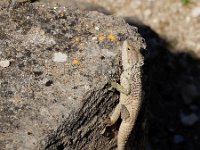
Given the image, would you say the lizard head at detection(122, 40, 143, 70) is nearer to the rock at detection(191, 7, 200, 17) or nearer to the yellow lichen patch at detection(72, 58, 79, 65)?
the yellow lichen patch at detection(72, 58, 79, 65)

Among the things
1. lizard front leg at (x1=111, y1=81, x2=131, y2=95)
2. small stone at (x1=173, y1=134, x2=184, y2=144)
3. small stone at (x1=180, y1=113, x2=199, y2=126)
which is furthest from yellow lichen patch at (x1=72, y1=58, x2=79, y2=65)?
small stone at (x1=180, y1=113, x2=199, y2=126)

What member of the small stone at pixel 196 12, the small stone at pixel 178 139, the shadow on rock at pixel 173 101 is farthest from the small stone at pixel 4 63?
the small stone at pixel 196 12

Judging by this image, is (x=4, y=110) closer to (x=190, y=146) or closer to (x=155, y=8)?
(x=190, y=146)

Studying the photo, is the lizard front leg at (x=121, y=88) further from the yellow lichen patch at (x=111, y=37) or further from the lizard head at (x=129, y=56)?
the yellow lichen patch at (x=111, y=37)

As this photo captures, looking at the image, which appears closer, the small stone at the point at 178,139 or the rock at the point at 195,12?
the small stone at the point at 178,139

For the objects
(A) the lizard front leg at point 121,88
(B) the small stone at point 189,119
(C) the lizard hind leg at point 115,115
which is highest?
(A) the lizard front leg at point 121,88

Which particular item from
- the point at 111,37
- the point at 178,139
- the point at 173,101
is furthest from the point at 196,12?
the point at 111,37

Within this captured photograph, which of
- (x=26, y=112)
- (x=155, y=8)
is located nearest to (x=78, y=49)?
(x=26, y=112)
